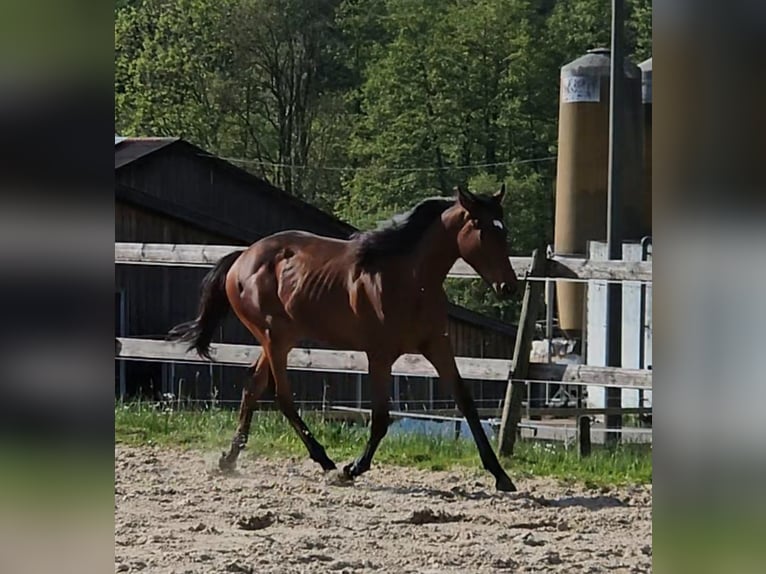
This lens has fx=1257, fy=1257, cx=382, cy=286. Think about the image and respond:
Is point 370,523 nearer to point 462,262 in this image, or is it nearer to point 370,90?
point 462,262

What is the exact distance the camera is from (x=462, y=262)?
4148 millimetres

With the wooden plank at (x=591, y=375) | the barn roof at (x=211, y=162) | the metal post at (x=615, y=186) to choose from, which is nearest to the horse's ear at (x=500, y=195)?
Answer: the metal post at (x=615, y=186)

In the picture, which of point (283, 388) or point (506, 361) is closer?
point (506, 361)

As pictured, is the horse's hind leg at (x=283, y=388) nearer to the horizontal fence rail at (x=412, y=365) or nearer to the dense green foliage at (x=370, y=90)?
the horizontal fence rail at (x=412, y=365)

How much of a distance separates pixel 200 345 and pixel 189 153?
0.72 meters

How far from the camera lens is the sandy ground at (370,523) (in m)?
3.73

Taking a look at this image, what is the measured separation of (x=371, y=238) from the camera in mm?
4211

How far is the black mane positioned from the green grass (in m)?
0.60

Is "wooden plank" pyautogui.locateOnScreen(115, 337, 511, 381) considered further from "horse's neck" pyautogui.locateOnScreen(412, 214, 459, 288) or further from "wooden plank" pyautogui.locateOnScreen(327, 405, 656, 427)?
"horse's neck" pyautogui.locateOnScreen(412, 214, 459, 288)

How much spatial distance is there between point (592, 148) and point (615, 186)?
5.9 inches

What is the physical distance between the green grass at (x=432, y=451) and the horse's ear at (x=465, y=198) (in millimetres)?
797

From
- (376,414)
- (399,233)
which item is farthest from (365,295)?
(376,414)
